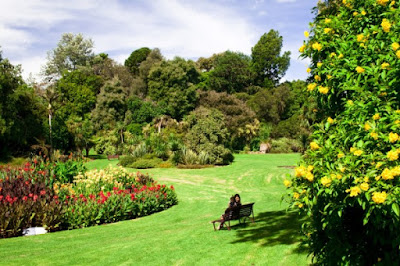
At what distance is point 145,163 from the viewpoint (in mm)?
23156

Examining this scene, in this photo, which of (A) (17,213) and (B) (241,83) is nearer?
(A) (17,213)

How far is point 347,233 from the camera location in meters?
4.54

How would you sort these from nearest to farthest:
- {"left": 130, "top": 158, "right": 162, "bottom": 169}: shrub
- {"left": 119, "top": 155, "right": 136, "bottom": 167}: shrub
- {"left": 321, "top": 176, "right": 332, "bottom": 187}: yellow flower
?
{"left": 321, "top": 176, "right": 332, "bottom": 187}: yellow flower → {"left": 130, "top": 158, "right": 162, "bottom": 169}: shrub → {"left": 119, "top": 155, "right": 136, "bottom": 167}: shrub

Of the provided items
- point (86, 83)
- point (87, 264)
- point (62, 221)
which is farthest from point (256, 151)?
point (87, 264)

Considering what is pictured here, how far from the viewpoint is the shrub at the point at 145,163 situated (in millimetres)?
22859

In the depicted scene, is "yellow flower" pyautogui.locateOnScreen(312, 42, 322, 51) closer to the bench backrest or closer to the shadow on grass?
the shadow on grass

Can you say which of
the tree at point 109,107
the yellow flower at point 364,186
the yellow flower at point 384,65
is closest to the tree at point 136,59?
the tree at point 109,107

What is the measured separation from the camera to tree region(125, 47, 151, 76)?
60219 millimetres

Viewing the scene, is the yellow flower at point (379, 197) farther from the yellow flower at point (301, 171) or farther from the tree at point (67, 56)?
the tree at point (67, 56)

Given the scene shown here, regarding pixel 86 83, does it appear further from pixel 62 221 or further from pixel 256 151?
pixel 62 221

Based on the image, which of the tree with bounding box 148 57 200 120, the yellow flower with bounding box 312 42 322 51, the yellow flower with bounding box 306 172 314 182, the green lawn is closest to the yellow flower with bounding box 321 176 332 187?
the yellow flower with bounding box 306 172 314 182

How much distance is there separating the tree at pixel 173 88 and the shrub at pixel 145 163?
16277mm

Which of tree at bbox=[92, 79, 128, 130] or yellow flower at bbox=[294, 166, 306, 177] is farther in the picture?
tree at bbox=[92, 79, 128, 130]

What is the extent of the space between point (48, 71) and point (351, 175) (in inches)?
2453
